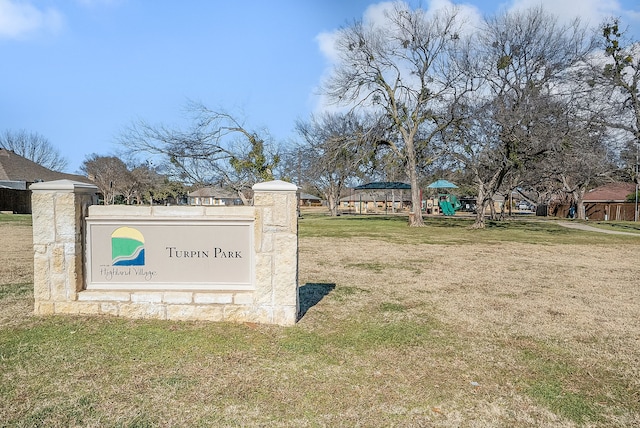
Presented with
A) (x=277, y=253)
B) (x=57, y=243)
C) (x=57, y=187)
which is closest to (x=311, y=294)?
(x=277, y=253)

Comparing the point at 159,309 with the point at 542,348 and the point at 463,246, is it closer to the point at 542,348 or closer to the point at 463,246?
the point at 542,348

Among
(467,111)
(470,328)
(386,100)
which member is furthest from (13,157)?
(470,328)

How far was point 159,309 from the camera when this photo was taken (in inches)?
167

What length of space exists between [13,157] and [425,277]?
39.1 metres

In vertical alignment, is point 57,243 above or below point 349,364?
above

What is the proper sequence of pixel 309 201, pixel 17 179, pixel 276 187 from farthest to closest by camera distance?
pixel 309 201, pixel 17 179, pixel 276 187

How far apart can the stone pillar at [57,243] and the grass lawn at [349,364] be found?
25 cm

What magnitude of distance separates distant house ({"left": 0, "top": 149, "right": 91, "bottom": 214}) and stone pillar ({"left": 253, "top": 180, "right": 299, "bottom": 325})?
101ft

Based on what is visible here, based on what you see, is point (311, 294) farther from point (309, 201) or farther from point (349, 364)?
point (309, 201)

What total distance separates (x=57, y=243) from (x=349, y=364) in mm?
3203

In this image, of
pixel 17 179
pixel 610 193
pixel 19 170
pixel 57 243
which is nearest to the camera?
pixel 57 243

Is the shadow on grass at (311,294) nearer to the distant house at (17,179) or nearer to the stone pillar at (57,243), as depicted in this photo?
the stone pillar at (57,243)

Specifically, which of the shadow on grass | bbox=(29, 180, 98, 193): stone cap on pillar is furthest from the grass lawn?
bbox=(29, 180, 98, 193): stone cap on pillar

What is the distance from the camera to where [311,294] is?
18.5 ft
